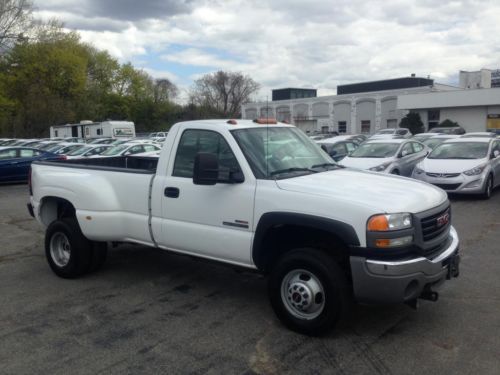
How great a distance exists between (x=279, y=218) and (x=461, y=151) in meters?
10.8


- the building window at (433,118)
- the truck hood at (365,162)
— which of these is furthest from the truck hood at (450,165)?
the building window at (433,118)

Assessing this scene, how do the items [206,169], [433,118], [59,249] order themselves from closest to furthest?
[206,169] < [59,249] < [433,118]

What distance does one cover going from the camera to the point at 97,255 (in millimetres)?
6312

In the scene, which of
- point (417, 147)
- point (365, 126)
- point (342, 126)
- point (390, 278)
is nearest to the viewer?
point (390, 278)

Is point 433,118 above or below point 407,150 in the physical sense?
above

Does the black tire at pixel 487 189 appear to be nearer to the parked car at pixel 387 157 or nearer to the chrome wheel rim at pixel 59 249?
the parked car at pixel 387 157

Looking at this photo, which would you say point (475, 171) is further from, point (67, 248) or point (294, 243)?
point (67, 248)

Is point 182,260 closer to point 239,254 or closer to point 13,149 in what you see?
point 239,254

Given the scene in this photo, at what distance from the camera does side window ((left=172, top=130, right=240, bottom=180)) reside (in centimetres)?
500

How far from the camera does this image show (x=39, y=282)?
20.3 ft

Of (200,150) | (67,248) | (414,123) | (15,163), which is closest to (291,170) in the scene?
(200,150)

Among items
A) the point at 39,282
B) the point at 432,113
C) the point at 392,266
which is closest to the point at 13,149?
the point at 39,282

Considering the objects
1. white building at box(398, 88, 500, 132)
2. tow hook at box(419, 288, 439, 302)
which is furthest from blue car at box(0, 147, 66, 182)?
white building at box(398, 88, 500, 132)

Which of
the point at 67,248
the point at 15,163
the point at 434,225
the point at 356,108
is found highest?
the point at 356,108
